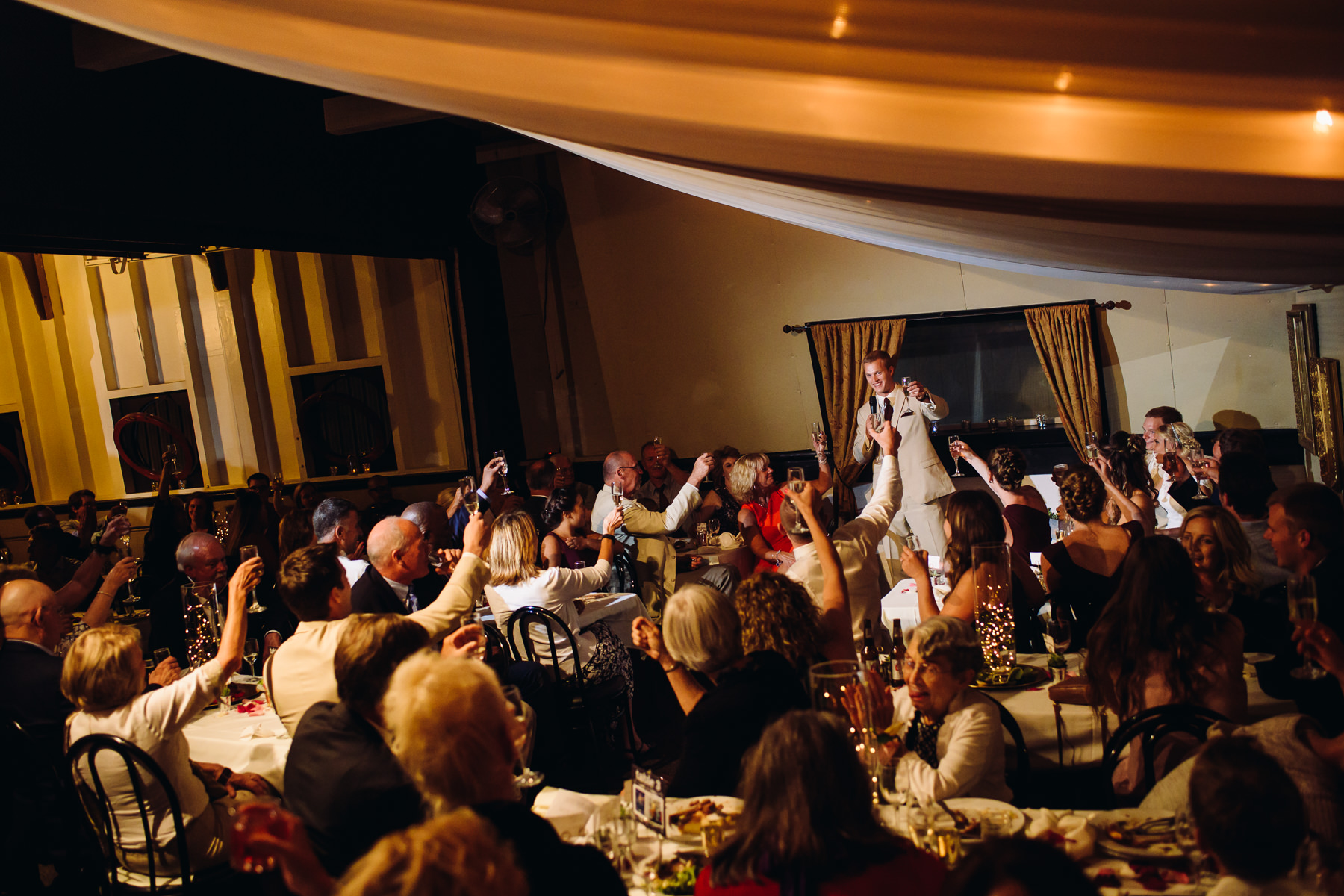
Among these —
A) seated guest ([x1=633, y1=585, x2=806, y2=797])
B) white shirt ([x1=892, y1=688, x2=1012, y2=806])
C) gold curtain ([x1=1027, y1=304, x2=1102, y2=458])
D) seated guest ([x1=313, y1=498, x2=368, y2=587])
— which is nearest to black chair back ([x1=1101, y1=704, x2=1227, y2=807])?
white shirt ([x1=892, y1=688, x2=1012, y2=806])

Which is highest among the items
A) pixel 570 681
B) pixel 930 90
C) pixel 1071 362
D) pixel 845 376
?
pixel 930 90

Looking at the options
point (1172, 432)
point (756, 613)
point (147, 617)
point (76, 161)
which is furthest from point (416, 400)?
point (756, 613)

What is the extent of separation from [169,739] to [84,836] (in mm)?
429

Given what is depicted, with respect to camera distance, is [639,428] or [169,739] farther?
[639,428]

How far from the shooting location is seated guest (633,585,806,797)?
8.07 ft

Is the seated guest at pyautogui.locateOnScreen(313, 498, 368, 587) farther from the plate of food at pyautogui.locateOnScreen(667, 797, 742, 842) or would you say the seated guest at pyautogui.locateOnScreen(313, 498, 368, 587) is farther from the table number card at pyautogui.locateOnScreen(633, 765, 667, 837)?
the table number card at pyautogui.locateOnScreen(633, 765, 667, 837)

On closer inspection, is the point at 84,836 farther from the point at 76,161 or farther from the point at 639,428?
the point at 639,428

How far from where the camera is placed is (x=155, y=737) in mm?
Answer: 2848

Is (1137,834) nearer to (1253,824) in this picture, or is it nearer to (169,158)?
(1253,824)

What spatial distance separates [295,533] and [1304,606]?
4.55 metres

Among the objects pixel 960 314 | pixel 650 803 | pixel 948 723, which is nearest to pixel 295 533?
pixel 650 803

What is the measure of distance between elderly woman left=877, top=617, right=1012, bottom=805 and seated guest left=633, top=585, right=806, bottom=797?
0.99 feet

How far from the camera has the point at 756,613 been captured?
9.37 ft

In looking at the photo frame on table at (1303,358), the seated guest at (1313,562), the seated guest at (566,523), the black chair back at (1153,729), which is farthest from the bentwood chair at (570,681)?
the photo frame on table at (1303,358)
